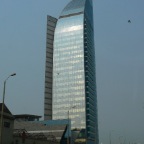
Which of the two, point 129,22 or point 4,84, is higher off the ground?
point 129,22

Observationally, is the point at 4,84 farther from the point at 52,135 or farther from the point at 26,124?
the point at 26,124

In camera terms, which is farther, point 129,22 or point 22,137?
point 22,137

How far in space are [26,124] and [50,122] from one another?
28.4 meters

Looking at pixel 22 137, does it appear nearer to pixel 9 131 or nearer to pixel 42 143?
pixel 9 131

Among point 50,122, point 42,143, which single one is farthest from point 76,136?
point 42,143

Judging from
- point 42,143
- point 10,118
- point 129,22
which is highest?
point 129,22

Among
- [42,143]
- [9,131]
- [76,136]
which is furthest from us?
[76,136]

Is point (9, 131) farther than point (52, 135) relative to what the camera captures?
No

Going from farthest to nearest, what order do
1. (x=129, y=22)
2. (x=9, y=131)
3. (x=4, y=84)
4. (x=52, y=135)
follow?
(x=52, y=135)
(x=9, y=131)
(x=129, y=22)
(x=4, y=84)

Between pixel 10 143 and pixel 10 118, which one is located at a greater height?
pixel 10 118

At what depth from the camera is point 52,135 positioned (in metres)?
137

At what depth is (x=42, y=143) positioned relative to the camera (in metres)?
105

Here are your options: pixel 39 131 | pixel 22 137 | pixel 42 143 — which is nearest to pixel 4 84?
pixel 22 137

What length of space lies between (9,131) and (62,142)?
65.9m
